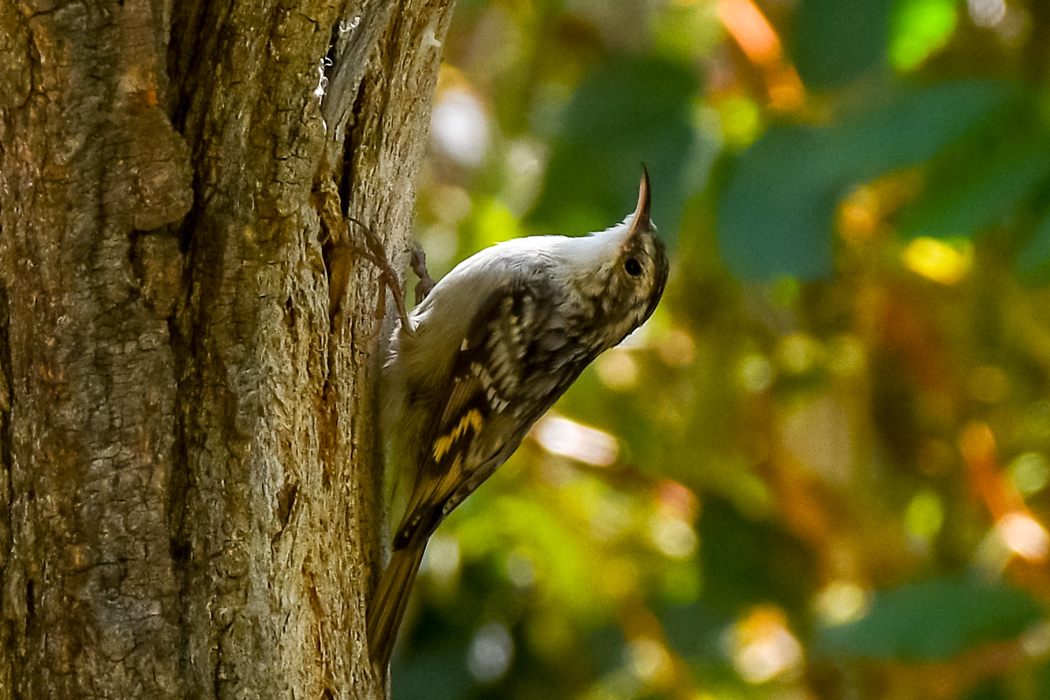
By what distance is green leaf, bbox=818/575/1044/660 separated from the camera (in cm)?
233

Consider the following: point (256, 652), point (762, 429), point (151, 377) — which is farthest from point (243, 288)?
point (762, 429)

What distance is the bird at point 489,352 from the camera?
2039mm

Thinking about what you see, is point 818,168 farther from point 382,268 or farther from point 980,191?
point 382,268

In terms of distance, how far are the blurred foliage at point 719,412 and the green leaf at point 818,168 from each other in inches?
4.2

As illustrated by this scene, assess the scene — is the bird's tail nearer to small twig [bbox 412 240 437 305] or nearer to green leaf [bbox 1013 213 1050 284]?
small twig [bbox 412 240 437 305]

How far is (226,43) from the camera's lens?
145 cm

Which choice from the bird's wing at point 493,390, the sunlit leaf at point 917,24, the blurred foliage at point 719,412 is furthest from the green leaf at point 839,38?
the bird's wing at point 493,390

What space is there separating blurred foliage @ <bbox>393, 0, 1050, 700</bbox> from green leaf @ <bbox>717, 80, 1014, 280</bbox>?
0.11m

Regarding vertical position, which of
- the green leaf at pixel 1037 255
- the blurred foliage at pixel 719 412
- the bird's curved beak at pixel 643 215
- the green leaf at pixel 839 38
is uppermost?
Answer: the green leaf at pixel 839 38

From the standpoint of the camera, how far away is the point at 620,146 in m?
2.74

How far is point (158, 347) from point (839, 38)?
4.97 feet

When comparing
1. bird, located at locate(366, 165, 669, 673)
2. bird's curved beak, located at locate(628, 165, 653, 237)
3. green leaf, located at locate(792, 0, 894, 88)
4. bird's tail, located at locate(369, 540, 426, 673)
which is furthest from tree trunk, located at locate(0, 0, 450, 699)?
green leaf, located at locate(792, 0, 894, 88)

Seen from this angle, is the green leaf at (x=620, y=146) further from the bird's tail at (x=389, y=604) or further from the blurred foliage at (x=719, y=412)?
the bird's tail at (x=389, y=604)

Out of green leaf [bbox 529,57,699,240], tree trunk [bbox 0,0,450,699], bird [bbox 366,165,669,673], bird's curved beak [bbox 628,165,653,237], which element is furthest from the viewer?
green leaf [bbox 529,57,699,240]
